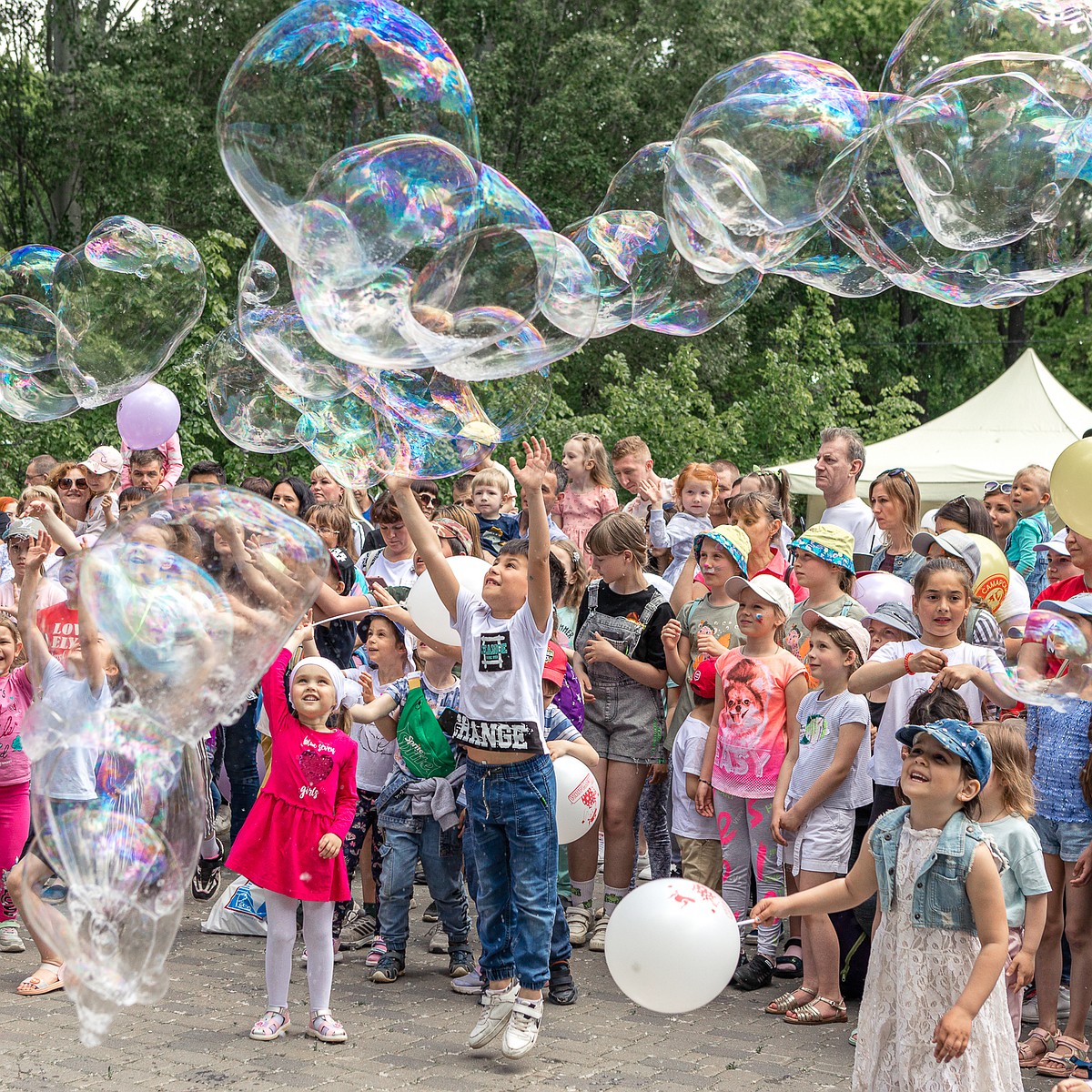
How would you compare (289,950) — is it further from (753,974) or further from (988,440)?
(988,440)

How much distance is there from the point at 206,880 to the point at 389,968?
160cm

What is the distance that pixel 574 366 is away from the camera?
72.8ft

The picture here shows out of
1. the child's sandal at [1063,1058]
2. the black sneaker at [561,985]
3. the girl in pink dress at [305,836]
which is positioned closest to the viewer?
the child's sandal at [1063,1058]

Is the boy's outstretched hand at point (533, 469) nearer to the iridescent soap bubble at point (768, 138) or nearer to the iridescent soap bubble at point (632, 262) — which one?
the iridescent soap bubble at point (768, 138)

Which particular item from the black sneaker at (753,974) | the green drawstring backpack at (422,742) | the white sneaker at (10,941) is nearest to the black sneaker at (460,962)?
the green drawstring backpack at (422,742)

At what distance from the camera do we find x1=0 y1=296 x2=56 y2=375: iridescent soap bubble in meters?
7.80

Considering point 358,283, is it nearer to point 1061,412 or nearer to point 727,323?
point 1061,412

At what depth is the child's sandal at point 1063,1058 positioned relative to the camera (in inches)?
191

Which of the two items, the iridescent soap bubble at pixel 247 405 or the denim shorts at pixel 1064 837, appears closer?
the denim shorts at pixel 1064 837

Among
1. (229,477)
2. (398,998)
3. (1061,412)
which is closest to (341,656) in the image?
(398,998)

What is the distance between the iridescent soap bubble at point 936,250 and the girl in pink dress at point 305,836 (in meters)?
2.77

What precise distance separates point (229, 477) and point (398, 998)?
9772 mm

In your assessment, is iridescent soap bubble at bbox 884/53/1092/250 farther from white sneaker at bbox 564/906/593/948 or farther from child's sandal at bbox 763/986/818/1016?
white sneaker at bbox 564/906/593/948

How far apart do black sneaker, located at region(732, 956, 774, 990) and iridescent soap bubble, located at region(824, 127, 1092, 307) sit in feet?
9.11
